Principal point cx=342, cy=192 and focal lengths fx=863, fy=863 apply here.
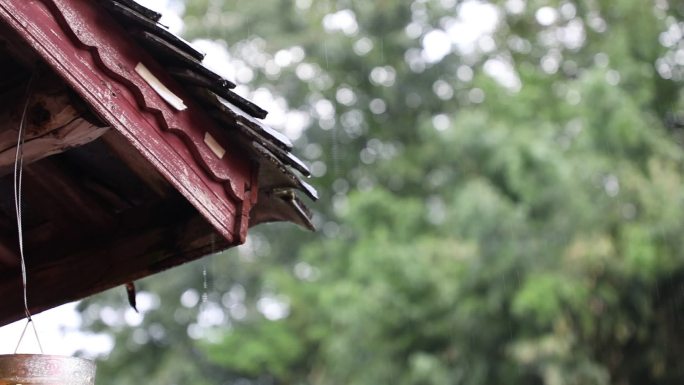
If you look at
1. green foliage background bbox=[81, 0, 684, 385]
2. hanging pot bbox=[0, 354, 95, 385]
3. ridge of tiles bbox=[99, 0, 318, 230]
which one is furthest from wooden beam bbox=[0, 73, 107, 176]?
green foliage background bbox=[81, 0, 684, 385]

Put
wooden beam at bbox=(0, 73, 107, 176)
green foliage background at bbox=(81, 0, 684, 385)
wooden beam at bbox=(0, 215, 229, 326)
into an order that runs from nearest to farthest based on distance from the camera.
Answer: wooden beam at bbox=(0, 73, 107, 176) → wooden beam at bbox=(0, 215, 229, 326) → green foliage background at bbox=(81, 0, 684, 385)

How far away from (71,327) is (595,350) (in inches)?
370

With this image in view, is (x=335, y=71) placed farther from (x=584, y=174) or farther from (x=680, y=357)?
(x=680, y=357)

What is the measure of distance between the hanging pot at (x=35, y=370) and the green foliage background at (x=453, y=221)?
638 centimetres

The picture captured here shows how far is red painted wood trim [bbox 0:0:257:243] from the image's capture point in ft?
5.15

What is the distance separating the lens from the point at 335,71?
48.3 ft

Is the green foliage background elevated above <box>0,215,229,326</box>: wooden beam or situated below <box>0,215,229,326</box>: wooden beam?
above

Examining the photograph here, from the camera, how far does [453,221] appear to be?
9.07 m

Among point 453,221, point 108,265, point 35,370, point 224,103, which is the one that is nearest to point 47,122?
point 224,103

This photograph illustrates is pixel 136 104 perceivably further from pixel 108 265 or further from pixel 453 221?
pixel 453 221

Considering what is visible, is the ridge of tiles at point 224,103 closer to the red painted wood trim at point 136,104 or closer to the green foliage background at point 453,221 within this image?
the red painted wood trim at point 136,104

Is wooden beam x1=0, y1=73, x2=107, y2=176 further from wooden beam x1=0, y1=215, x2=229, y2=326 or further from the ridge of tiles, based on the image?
wooden beam x1=0, y1=215, x2=229, y2=326

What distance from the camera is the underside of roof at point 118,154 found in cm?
166

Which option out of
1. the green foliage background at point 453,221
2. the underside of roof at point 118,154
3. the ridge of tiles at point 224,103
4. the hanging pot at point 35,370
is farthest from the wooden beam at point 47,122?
the green foliage background at point 453,221
